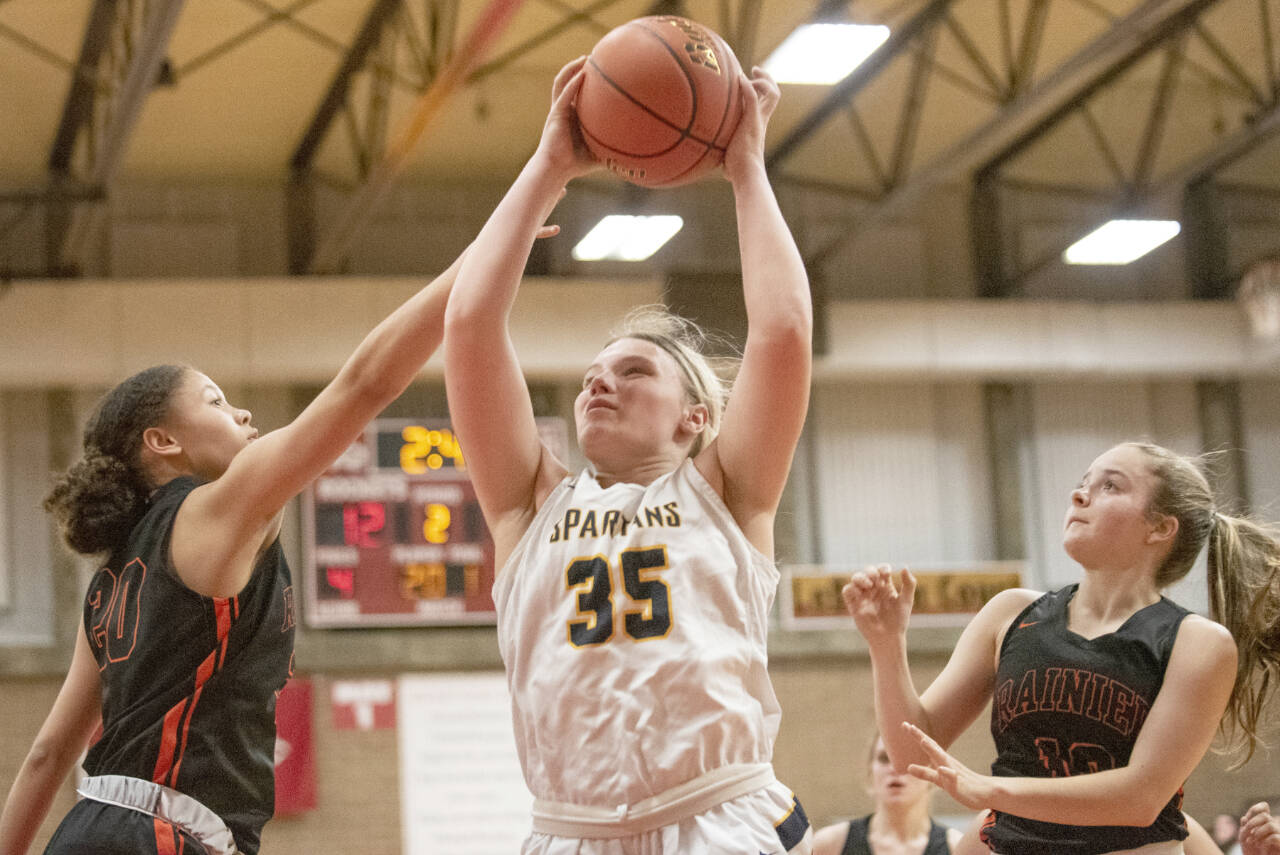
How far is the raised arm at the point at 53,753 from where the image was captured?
10.1 ft

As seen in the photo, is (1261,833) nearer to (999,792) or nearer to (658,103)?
(999,792)

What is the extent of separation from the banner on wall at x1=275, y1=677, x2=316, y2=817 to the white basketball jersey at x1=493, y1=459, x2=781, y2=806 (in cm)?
946

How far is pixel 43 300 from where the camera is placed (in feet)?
38.5

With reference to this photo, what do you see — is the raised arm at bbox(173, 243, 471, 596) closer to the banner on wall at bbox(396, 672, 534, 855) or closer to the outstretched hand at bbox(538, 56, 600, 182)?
the outstretched hand at bbox(538, 56, 600, 182)

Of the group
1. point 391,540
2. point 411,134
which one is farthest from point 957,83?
point 391,540

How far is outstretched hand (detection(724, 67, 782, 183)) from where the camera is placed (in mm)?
2818

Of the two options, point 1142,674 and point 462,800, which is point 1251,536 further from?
point 462,800

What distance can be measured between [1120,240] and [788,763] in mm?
5267

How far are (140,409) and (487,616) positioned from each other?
29.7 feet

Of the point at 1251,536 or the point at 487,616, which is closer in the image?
the point at 1251,536

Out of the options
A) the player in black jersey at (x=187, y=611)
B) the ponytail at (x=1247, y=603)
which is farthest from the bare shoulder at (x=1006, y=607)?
the player in black jersey at (x=187, y=611)

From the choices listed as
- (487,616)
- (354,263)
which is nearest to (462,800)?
(487,616)

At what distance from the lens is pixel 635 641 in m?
2.46

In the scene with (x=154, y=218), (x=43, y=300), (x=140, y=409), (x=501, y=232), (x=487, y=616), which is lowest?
(x=487, y=616)
